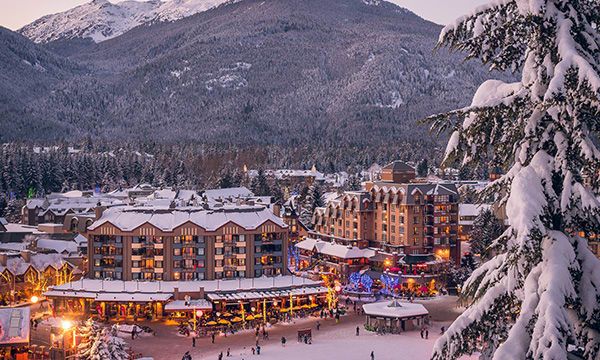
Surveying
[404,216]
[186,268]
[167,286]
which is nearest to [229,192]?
[404,216]

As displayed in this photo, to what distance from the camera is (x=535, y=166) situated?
33.0 feet

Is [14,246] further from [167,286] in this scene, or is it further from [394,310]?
[394,310]

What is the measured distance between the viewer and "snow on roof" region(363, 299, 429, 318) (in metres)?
71.7

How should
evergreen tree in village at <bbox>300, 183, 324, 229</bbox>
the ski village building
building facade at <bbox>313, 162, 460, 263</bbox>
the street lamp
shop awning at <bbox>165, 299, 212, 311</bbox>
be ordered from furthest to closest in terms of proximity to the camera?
evergreen tree in village at <bbox>300, 183, 324, 229</bbox> → building facade at <bbox>313, 162, 460, 263</bbox> → the ski village building → shop awning at <bbox>165, 299, 212, 311</bbox> → the street lamp

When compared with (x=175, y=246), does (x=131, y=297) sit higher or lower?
lower

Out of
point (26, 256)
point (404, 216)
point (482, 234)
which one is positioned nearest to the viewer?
point (26, 256)

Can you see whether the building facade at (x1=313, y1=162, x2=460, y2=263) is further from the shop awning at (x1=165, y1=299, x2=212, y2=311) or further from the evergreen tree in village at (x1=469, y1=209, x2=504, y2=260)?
the shop awning at (x1=165, y1=299, x2=212, y2=311)

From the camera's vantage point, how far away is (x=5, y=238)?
106812 millimetres

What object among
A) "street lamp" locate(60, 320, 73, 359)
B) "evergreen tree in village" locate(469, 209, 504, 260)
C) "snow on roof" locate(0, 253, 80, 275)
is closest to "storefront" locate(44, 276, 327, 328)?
"snow on roof" locate(0, 253, 80, 275)

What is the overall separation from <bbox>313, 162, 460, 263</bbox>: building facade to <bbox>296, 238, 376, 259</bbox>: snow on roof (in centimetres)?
200

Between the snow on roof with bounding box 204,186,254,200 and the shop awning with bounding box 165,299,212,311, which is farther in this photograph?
the snow on roof with bounding box 204,186,254,200

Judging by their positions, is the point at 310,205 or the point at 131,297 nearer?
the point at 131,297

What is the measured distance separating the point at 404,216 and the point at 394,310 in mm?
28599

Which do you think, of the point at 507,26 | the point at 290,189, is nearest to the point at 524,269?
the point at 507,26
